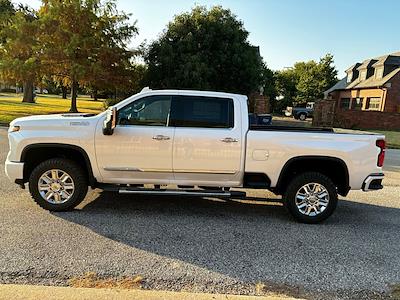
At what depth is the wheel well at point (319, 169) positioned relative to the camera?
5.43 metres

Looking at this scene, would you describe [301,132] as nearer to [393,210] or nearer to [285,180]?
[285,180]

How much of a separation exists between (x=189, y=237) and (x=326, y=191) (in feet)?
7.44

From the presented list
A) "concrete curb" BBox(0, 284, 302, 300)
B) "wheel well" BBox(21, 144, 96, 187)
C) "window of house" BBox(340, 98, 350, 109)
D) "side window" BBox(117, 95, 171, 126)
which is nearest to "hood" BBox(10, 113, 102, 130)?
"wheel well" BBox(21, 144, 96, 187)

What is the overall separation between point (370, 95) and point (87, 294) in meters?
37.1

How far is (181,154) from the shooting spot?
5.37 metres

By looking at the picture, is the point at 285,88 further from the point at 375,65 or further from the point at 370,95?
the point at 370,95

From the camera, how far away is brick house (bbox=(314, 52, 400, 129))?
81.5 ft

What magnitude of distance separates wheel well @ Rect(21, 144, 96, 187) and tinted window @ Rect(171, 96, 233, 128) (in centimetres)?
148

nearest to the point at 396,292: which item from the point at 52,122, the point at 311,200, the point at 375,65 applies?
the point at 311,200

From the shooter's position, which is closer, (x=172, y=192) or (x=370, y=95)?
(x=172, y=192)

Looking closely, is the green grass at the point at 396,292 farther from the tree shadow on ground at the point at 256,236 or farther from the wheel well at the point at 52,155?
the wheel well at the point at 52,155

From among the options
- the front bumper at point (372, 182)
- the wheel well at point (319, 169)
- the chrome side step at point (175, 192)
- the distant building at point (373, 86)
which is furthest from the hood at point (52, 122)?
the distant building at point (373, 86)

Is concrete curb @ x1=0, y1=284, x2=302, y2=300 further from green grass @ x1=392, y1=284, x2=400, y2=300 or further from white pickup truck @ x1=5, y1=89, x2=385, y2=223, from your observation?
white pickup truck @ x1=5, y1=89, x2=385, y2=223

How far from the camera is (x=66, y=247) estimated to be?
13.7 ft
